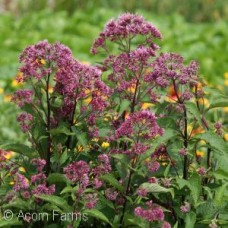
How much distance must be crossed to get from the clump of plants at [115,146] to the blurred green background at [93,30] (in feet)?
8.78

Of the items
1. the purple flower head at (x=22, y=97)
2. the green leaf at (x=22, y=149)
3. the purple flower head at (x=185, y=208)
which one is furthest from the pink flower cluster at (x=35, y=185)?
the purple flower head at (x=185, y=208)

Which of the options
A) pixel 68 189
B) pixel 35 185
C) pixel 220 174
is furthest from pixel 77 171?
pixel 220 174

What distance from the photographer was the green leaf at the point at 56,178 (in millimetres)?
2513

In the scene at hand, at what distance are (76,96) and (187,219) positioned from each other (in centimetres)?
59

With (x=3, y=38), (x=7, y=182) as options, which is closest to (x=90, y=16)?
(x=3, y=38)

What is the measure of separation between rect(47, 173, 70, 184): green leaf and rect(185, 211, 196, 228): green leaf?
44 cm

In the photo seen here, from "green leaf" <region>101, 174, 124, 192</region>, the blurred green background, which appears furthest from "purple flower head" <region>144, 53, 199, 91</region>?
the blurred green background

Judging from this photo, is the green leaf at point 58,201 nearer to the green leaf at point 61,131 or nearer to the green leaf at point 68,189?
the green leaf at point 68,189

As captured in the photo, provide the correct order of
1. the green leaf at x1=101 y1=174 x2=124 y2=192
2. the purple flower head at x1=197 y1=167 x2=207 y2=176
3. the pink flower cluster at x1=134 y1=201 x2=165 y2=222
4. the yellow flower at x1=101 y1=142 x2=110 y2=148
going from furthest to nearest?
the yellow flower at x1=101 y1=142 x2=110 y2=148
the purple flower head at x1=197 y1=167 x2=207 y2=176
the green leaf at x1=101 y1=174 x2=124 y2=192
the pink flower cluster at x1=134 y1=201 x2=165 y2=222

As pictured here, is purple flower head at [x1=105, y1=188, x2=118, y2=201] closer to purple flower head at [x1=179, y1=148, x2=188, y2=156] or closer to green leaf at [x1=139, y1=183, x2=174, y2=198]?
green leaf at [x1=139, y1=183, x2=174, y2=198]

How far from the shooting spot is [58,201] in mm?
2451

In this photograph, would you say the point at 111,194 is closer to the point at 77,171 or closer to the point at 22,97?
the point at 77,171

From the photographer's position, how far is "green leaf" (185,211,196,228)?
8.22 ft

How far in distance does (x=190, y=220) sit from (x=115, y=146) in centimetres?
41
